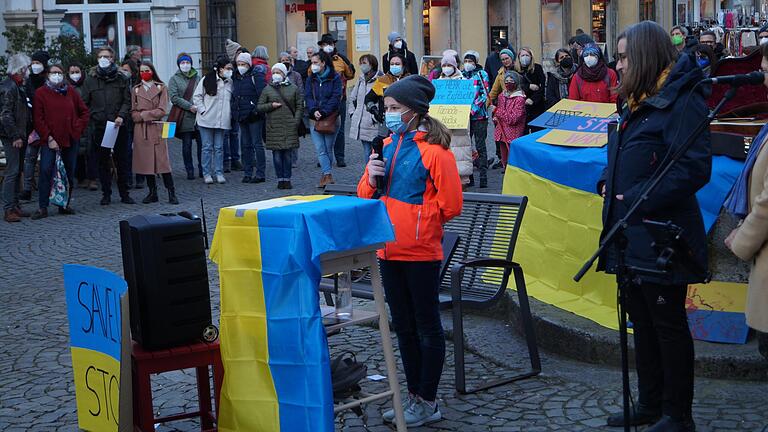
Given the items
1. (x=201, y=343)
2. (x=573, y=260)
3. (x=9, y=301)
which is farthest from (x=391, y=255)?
(x=9, y=301)

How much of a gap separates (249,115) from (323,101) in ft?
4.05

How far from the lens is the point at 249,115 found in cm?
1609

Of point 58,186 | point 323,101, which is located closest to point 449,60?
point 323,101

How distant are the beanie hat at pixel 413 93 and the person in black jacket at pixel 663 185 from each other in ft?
3.04

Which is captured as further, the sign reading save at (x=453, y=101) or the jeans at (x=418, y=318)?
the sign reading save at (x=453, y=101)

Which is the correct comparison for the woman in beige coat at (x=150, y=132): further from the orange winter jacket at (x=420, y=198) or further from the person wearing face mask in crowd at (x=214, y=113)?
the orange winter jacket at (x=420, y=198)

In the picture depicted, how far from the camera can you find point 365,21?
33000 mm

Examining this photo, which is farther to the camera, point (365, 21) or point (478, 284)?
point (365, 21)

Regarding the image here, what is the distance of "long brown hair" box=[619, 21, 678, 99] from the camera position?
16.6 feet

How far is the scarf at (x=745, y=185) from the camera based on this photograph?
4.95 metres

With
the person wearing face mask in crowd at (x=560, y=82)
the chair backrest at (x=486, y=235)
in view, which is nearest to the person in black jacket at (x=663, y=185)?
the chair backrest at (x=486, y=235)

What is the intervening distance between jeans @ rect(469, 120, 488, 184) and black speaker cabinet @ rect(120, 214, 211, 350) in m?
9.56

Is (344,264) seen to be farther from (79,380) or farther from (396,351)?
(396,351)

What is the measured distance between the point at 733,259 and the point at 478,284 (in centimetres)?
147
